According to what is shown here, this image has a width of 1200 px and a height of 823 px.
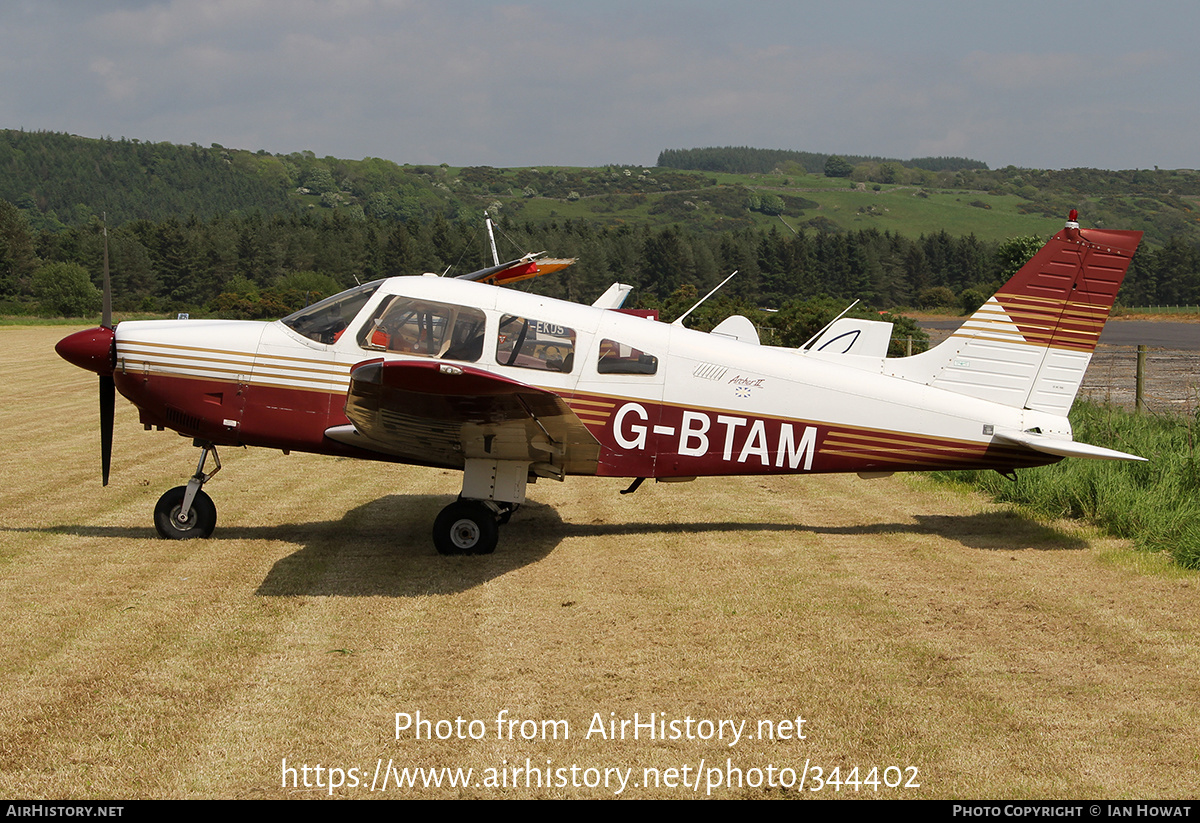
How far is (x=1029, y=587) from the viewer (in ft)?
22.3

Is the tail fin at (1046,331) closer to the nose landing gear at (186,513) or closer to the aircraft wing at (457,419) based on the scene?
the aircraft wing at (457,419)

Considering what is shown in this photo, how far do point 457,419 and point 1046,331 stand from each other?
16.7 feet

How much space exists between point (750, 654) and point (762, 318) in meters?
28.5

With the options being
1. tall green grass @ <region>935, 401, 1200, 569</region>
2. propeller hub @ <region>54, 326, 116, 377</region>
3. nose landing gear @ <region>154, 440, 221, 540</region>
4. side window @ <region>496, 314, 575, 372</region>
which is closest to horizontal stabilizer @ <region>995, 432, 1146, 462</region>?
tall green grass @ <region>935, 401, 1200, 569</region>

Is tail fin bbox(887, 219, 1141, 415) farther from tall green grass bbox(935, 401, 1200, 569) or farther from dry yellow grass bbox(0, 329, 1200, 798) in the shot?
dry yellow grass bbox(0, 329, 1200, 798)

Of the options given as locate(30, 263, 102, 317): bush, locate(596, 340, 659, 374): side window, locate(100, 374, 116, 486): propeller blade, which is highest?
locate(596, 340, 659, 374): side window

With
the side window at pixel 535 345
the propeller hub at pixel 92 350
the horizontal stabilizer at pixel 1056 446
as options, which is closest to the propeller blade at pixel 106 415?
the propeller hub at pixel 92 350

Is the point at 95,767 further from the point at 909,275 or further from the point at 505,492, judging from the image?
the point at 909,275

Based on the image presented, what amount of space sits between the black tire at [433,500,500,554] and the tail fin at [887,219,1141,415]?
13.1 ft

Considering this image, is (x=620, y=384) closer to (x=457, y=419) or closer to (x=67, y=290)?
(x=457, y=419)

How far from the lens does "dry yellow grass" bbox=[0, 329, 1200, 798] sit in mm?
4141

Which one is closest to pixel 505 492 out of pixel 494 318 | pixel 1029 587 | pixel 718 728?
pixel 494 318

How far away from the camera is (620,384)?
7.74 meters

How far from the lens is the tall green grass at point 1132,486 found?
25.5ft
